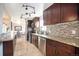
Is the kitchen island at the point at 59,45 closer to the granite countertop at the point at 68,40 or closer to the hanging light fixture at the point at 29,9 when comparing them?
the granite countertop at the point at 68,40

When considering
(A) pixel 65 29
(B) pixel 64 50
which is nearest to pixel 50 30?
(A) pixel 65 29

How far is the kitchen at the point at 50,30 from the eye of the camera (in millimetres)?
2182

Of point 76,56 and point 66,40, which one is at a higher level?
point 66,40

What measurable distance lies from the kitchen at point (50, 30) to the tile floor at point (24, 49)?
43 millimetres

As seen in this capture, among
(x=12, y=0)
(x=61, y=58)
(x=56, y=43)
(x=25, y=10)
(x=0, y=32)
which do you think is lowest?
(x=61, y=58)

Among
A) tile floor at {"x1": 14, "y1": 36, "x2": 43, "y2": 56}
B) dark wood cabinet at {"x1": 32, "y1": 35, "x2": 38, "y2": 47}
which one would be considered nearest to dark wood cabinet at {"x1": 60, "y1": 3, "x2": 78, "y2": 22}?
dark wood cabinet at {"x1": 32, "y1": 35, "x2": 38, "y2": 47}

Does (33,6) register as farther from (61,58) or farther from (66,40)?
(61,58)

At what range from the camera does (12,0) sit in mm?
2246

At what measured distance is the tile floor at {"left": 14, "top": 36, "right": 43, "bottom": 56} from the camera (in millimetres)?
2234

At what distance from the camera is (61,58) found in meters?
2.27

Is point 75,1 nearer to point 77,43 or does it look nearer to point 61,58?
point 77,43

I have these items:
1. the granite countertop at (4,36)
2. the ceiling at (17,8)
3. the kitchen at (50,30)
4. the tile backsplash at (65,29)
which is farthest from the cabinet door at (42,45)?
the granite countertop at (4,36)

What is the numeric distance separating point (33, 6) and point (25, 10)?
5.4 inches


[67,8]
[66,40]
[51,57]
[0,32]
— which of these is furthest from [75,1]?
[0,32]
